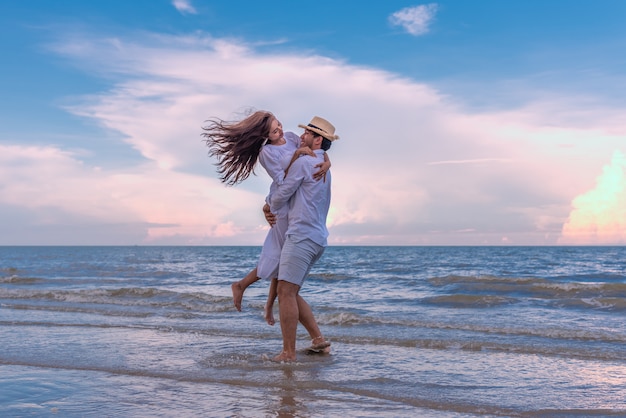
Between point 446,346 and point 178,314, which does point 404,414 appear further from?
point 178,314

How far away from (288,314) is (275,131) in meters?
1.64

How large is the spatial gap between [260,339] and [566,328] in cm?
447

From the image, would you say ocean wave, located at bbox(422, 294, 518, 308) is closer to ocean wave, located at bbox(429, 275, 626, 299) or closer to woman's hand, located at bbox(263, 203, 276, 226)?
ocean wave, located at bbox(429, 275, 626, 299)

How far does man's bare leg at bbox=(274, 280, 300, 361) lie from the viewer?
5629 millimetres

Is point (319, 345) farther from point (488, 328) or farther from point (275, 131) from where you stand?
point (488, 328)

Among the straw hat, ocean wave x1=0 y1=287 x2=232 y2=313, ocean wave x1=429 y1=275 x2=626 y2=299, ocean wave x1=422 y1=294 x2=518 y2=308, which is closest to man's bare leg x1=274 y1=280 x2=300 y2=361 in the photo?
the straw hat

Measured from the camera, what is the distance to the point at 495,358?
20.1ft

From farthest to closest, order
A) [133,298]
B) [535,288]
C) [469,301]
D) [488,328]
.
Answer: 1. [535,288]
2. [133,298]
3. [469,301]
4. [488,328]

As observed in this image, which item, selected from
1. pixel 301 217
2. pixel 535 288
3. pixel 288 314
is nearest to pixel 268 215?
pixel 301 217

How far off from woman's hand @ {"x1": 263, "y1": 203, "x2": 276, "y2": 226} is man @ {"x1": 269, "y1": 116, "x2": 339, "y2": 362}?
12cm

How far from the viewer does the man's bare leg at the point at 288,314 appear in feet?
18.5

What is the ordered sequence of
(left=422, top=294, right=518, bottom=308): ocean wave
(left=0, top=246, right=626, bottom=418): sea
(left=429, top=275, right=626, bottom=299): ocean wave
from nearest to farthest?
(left=0, top=246, right=626, bottom=418): sea
(left=422, top=294, right=518, bottom=308): ocean wave
(left=429, top=275, right=626, bottom=299): ocean wave

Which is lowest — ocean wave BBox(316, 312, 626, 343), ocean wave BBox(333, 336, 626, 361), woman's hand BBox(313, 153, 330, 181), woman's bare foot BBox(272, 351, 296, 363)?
ocean wave BBox(316, 312, 626, 343)

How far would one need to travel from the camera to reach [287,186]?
5328 mm
